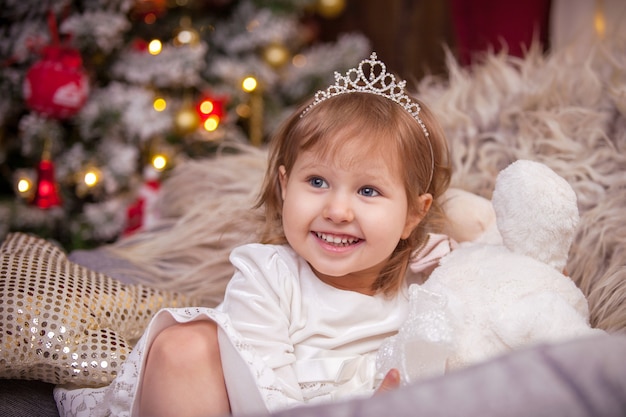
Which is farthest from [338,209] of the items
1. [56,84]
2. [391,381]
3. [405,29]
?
[405,29]

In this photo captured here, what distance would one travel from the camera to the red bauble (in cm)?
177

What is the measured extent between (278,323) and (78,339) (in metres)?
0.32

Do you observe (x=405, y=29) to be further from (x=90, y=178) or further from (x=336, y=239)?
(x=336, y=239)

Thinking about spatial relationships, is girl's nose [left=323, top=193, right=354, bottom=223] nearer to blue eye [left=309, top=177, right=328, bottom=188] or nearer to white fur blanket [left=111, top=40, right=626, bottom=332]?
blue eye [left=309, top=177, right=328, bottom=188]

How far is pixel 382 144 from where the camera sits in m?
0.99

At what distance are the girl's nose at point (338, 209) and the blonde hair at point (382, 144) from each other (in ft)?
0.23

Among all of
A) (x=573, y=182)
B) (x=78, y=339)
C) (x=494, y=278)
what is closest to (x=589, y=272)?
(x=573, y=182)

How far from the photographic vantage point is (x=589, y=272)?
1.12 metres

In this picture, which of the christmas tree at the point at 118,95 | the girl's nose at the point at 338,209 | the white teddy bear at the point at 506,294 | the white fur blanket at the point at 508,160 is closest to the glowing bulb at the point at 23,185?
the christmas tree at the point at 118,95

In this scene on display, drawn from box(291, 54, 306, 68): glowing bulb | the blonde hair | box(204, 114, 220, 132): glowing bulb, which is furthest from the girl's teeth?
box(291, 54, 306, 68): glowing bulb

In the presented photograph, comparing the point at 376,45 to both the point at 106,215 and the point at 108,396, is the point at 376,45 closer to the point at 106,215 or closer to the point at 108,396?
the point at 106,215

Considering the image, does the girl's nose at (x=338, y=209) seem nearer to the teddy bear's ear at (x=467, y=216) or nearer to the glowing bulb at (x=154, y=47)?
the teddy bear's ear at (x=467, y=216)

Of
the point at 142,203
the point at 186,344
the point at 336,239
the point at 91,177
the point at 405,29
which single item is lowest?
the point at 142,203

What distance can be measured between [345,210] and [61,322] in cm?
48
